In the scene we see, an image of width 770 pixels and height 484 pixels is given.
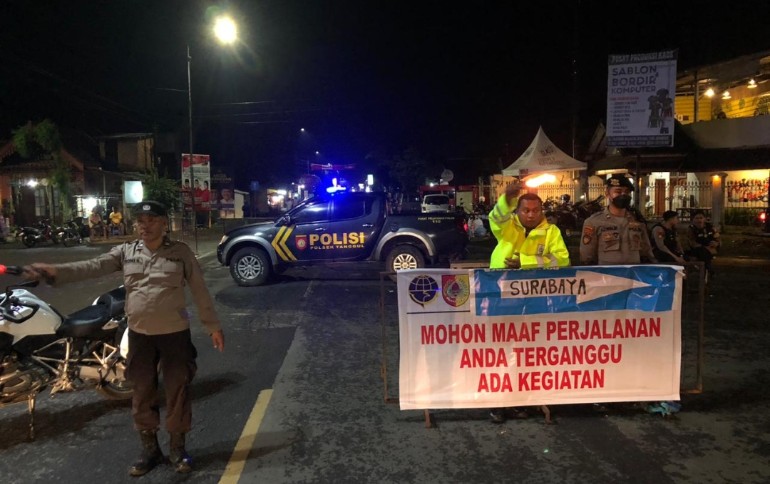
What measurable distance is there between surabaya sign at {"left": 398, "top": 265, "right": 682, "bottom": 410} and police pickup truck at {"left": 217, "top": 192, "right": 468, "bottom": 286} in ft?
21.4

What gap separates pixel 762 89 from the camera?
20172mm

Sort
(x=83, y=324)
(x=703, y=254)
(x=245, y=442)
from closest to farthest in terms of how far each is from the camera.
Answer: (x=245, y=442), (x=83, y=324), (x=703, y=254)

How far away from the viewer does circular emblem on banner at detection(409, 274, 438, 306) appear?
4266 millimetres

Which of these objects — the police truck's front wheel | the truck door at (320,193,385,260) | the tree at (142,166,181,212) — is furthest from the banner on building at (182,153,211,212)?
the truck door at (320,193,385,260)

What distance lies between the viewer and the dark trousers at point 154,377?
3717 millimetres

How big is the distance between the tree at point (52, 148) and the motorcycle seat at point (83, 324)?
2346 centimetres

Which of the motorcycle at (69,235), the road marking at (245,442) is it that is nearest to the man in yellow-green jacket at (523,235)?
the road marking at (245,442)

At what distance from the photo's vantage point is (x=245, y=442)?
163 inches

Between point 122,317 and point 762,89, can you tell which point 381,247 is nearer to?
point 122,317

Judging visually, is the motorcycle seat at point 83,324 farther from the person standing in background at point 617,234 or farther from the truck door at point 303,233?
the truck door at point 303,233

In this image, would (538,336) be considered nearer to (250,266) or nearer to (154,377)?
(154,377)

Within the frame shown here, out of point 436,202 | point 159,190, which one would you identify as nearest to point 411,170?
point 436,202

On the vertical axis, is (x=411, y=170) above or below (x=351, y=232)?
above

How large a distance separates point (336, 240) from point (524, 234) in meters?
6.69
